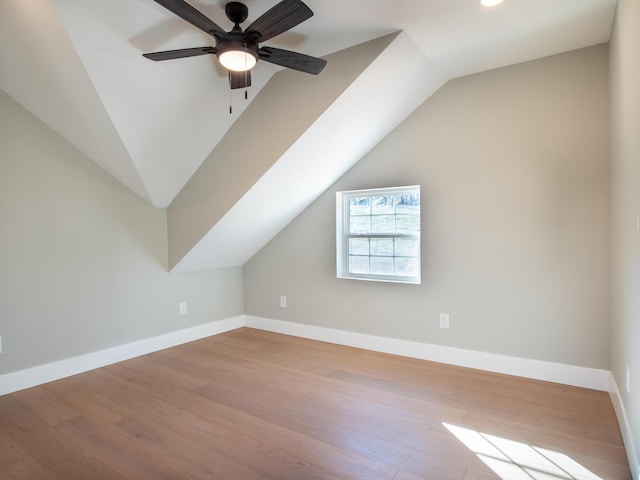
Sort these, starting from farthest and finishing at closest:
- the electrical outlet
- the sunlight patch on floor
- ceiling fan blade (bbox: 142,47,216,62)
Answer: ceiling fan blade (bbox: 142,47,216,62)
the electrical outlet
the sunlight patch on floor

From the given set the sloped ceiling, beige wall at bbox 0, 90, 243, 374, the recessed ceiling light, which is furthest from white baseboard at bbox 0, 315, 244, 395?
the recessed ceiling light

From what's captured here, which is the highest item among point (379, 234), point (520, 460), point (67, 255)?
point (379, 234)

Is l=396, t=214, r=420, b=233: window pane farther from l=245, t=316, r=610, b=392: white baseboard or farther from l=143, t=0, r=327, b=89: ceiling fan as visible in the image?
l=143, t=0, r=327, b=89: ceiling fan

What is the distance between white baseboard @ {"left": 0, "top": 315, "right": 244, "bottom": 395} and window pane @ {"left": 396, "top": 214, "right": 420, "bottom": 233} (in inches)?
93.0

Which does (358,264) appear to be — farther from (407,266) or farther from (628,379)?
(628,379)

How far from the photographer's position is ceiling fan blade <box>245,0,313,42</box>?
1.72 metres

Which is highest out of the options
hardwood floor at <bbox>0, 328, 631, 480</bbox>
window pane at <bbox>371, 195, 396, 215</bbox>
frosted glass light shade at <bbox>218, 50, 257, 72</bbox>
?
frosted glass light shade at <bbox>218, 50, 257, 72</bbox>

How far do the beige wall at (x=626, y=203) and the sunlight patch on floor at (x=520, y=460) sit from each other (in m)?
0.28

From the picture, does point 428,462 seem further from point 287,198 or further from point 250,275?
point 250,275

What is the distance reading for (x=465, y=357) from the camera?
315cm

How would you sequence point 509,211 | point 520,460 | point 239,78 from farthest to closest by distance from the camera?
1. point 509,211
2. point 239,78
3. point 520,460

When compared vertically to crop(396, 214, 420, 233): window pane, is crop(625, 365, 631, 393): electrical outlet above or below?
below

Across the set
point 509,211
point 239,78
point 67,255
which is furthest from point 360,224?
point 67,255

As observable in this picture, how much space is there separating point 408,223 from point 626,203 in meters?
1.73
